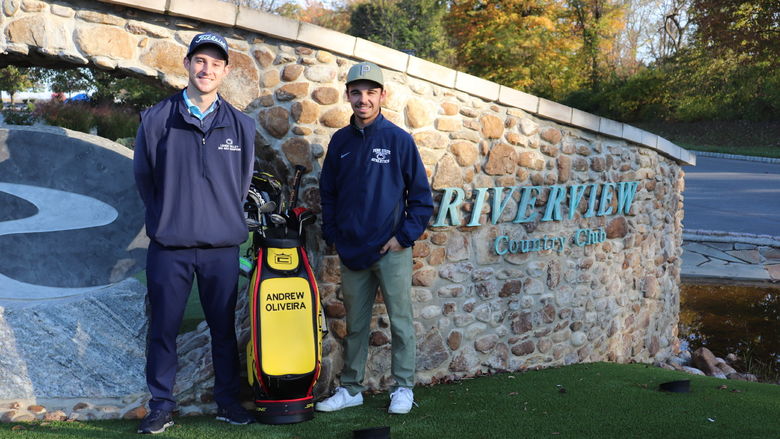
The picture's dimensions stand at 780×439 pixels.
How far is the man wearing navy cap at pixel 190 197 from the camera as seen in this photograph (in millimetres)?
3691

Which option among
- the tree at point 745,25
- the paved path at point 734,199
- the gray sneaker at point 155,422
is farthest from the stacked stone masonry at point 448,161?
the tree at point 745,25

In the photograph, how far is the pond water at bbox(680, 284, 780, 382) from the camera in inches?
296

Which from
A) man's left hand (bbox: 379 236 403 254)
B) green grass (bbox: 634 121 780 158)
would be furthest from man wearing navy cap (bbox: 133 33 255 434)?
green grass (bbox: 634 121 780 158)

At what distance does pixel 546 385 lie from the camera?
5027mm

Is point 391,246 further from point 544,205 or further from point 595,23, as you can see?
point 595,23

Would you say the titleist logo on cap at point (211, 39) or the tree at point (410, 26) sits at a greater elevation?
the tree at point (410, 26)

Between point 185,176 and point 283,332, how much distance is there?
102 cm

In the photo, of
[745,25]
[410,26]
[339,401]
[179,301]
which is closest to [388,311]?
[339,401]

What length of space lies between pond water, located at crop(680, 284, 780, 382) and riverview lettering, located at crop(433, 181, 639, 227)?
2.58 meters

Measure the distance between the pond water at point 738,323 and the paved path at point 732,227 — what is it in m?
0.61

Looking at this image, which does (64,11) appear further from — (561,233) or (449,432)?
(561,233)

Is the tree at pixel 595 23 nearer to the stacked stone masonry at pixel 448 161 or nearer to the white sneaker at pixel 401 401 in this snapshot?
the stacked stone masonry at pixel 448 161

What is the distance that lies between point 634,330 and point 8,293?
5.74m

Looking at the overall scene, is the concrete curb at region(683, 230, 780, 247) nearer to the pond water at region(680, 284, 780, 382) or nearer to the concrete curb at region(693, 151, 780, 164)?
the pond water at region(680, 284, 780, 382)
